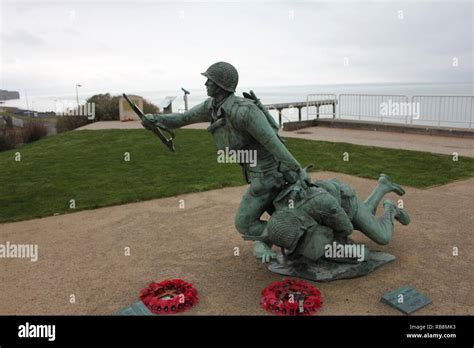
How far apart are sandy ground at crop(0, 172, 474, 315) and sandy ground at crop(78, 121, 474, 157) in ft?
18.0

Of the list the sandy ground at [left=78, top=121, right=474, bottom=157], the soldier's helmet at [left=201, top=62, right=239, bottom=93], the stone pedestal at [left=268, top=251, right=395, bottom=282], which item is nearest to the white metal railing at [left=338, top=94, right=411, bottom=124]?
the sandy ground at [left=78, top=121, right=474, bottom=157]

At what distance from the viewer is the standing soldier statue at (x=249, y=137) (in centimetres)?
480

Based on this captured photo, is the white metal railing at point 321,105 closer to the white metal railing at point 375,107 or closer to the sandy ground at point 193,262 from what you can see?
the white metal railing at point 375,107

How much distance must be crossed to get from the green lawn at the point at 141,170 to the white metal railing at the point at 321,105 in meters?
6.16

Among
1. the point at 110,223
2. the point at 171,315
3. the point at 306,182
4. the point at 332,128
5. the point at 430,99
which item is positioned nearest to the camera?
the point at 171,315

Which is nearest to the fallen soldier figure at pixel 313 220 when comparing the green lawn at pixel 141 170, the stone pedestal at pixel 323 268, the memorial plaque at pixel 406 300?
the stone pedestal at pixel 323 268

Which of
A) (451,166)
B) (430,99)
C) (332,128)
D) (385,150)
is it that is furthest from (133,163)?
(430,99)

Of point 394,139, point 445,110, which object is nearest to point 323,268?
point 394,139

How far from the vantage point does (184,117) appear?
5496 mm

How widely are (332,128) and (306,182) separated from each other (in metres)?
15.5
